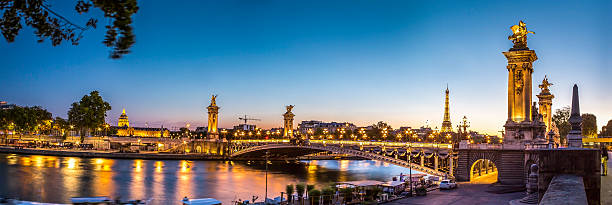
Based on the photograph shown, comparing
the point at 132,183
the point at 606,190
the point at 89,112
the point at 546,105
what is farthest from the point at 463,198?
the point at 89,112

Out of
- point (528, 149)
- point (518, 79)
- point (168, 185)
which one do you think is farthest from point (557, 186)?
point (168, 185)

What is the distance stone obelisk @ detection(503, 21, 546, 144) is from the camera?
42344 millimetres

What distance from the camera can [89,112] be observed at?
85.2 metres

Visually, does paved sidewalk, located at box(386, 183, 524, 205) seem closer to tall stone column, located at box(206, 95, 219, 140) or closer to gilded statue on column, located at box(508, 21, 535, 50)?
gilded statue on column, located at box(508, 21, 535, 50)

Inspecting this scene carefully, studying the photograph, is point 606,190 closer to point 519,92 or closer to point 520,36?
point 519,92

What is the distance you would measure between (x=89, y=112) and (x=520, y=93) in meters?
72.9

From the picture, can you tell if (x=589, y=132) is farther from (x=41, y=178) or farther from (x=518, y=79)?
(x=41, y=178)

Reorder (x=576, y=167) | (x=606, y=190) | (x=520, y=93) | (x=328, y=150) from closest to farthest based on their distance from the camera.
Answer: (x=576, y=167) → (x=606, y=190) → (x=520, y=93) → (x=328, y=150)

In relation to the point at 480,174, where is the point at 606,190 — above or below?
above

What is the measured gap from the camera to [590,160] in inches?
373

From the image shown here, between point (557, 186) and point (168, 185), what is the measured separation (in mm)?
46277

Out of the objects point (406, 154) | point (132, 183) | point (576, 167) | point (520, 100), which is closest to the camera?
point (576, 167)

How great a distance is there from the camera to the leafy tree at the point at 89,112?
8544cm

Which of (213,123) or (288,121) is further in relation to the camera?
(213,123)
